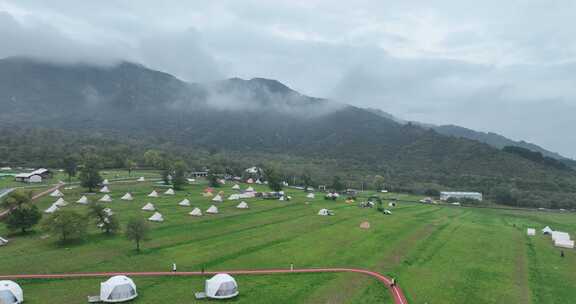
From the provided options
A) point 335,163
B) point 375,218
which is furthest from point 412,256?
point 335,163

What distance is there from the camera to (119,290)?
27.7m

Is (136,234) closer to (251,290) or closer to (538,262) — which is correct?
(251,290)

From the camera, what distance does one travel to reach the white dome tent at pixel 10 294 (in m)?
25.7

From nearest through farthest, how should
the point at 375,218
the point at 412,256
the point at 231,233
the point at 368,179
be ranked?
1. the point at 412,256
2. the point at 231,233
3. the point at 375,218
4. the point at 368,179

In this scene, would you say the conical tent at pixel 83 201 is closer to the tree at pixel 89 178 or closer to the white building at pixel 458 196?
the tree at pixel 89 178

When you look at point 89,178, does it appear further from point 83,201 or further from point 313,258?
point 313,258

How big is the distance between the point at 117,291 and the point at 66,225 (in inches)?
749

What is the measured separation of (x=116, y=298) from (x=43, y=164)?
118m

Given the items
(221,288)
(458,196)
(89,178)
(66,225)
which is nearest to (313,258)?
(221,288)

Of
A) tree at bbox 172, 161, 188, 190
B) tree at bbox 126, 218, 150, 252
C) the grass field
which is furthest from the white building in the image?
tree at bbox 126, 218, 150, 252

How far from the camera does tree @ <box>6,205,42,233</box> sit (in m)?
45.5

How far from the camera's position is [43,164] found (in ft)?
406

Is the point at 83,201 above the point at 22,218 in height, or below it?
below

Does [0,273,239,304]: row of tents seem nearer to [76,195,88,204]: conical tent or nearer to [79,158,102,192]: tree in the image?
[76,195,88,204]: conical tent
